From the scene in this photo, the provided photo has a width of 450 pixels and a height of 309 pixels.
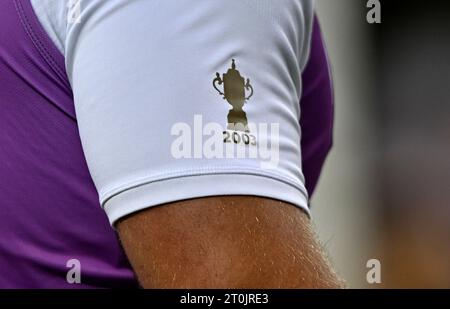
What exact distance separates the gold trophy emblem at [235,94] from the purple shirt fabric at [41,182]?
6.1 inches

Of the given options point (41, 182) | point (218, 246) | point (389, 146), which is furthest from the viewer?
point (389, 146)

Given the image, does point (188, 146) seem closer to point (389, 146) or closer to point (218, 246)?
point (218, 246)

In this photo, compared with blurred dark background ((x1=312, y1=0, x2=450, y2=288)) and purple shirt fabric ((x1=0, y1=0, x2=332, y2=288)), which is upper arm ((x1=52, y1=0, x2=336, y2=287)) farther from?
blurred dark background ((x1=312, y1=0, x2=450, y2=288))

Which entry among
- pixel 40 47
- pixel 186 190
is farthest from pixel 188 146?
pixel 40 47

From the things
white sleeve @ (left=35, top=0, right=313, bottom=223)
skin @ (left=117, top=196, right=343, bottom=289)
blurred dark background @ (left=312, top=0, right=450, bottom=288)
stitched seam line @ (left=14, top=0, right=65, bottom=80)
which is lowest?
skin @ (left=117, top=196, right=343, bottom=289)

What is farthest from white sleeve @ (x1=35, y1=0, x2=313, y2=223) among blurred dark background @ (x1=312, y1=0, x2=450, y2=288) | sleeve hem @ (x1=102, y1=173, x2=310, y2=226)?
blurred dark background @ (x1=312, y1=0, x2=450, y2=288)

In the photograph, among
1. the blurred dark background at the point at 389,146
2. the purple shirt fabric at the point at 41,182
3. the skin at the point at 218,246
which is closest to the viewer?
the skin at the point at 218,246

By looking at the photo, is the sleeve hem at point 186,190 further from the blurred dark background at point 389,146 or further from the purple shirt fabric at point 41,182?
the blurred dark background at point 389,146

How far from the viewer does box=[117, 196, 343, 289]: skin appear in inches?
23.3

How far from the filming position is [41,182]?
0.73 metres

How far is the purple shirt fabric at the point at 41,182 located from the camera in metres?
0.71

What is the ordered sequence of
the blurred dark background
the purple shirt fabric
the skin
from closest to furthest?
1. the skin
2. the purple shirt fabric
3. the blurred dark background

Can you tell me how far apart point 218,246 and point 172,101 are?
12 cm

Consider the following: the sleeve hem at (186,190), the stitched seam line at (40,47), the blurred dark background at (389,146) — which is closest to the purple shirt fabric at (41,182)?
the stitched seam line at (40,47)
